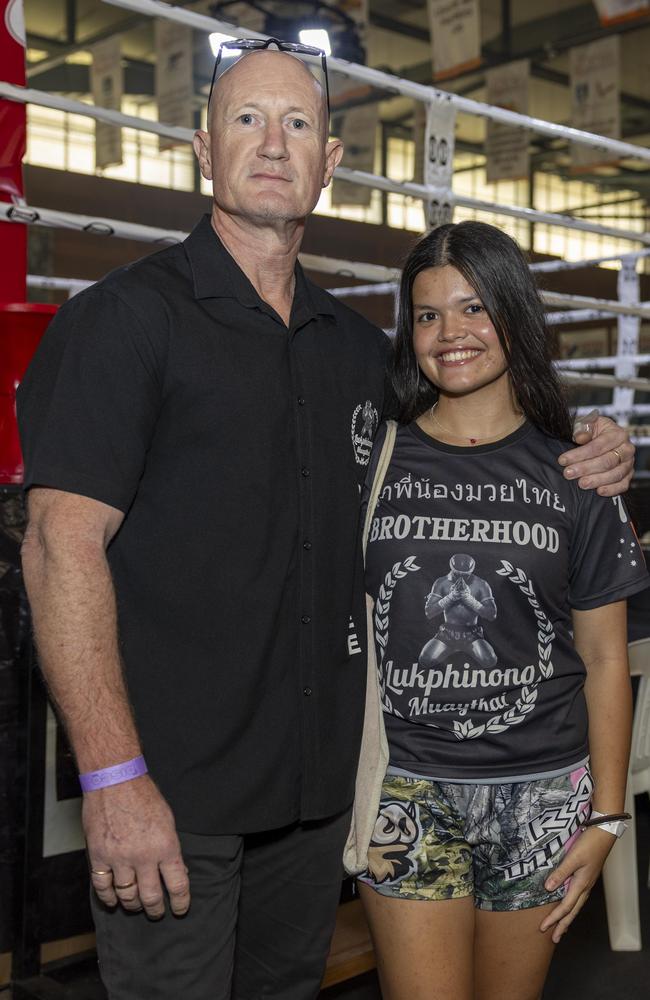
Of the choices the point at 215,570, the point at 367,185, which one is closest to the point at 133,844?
the point at 215,570

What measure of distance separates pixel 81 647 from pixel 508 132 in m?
9.01

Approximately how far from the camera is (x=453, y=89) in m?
13.2

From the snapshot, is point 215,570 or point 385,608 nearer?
point 215,570

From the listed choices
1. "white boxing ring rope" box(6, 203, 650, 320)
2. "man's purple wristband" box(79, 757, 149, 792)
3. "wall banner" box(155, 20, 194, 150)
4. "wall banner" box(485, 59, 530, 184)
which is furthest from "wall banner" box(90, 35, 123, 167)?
"man's purple wristband" box(79, 757, 149, 792)

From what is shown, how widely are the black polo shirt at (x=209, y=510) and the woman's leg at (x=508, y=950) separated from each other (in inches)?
12.6

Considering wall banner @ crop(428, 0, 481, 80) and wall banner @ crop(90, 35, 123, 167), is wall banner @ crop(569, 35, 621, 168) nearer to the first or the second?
wall banner @ crop(428, 0, 481, 80)

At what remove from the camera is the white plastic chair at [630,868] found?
2615 mm

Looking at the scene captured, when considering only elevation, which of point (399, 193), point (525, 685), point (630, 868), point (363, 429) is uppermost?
point (399, 193)

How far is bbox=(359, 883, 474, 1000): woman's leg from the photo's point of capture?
1.52 metres

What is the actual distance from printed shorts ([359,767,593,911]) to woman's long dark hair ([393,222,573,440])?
553 millimetres

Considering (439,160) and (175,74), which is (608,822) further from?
(175,74)

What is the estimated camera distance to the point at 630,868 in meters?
2.64

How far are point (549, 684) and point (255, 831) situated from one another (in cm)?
50

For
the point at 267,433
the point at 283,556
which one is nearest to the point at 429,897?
the point at 283,556
